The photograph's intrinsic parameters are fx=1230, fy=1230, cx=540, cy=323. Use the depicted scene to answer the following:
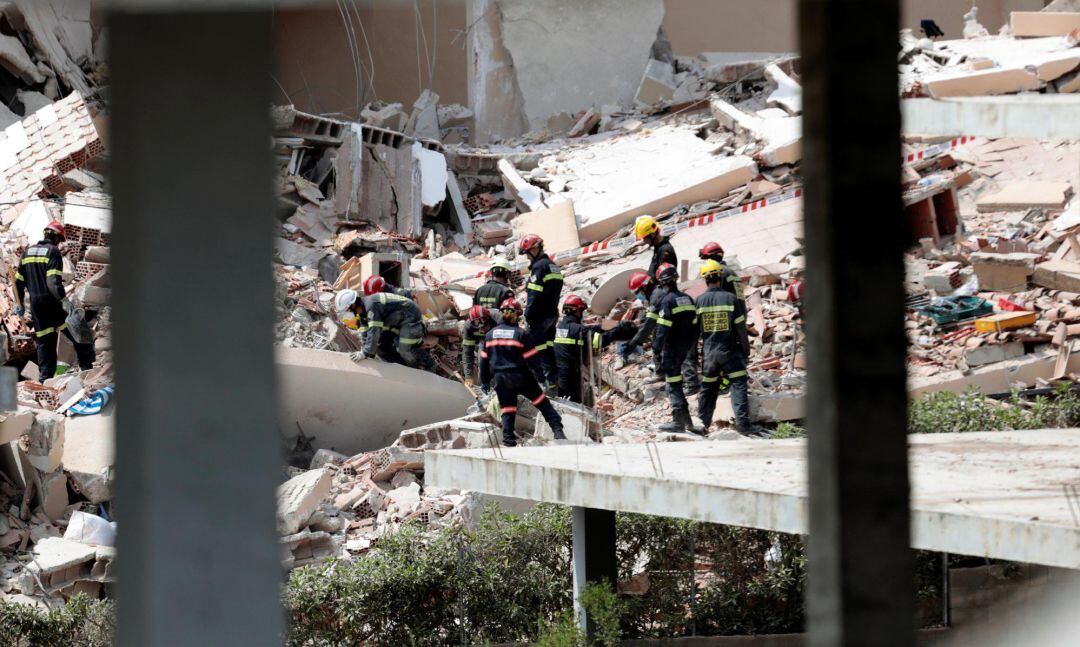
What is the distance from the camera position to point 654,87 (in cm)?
2350

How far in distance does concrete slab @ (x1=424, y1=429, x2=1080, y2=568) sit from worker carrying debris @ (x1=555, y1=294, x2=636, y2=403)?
160 inches

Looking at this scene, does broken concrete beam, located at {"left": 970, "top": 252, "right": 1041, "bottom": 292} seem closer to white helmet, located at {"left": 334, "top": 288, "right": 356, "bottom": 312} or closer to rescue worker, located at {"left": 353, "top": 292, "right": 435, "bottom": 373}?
rescue worker, located at {"left": 353, "top": 292, "right": 435, "bottom": 373}

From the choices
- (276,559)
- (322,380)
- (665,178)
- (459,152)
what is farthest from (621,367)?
(276,559)

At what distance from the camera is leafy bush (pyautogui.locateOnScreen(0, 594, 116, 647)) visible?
8.64 m

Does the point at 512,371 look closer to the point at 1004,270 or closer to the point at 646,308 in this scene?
the point at 646,308

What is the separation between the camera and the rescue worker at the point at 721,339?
1030cm

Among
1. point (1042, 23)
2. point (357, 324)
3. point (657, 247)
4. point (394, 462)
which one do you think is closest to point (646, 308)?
point (657, 247)

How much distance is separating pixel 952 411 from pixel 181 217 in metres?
9.86

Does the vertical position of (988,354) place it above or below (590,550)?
above

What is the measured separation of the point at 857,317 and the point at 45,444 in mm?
10375

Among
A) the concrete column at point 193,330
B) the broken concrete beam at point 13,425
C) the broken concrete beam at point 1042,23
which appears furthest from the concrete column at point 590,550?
the broken concrete beam at point 1042,23

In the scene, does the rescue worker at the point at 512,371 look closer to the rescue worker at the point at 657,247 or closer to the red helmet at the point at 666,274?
the red helmet at the point at 666,274

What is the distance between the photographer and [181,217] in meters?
1.83

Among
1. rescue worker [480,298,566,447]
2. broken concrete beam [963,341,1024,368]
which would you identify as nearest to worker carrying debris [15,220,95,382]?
rescue worker [480,298,566,447]
